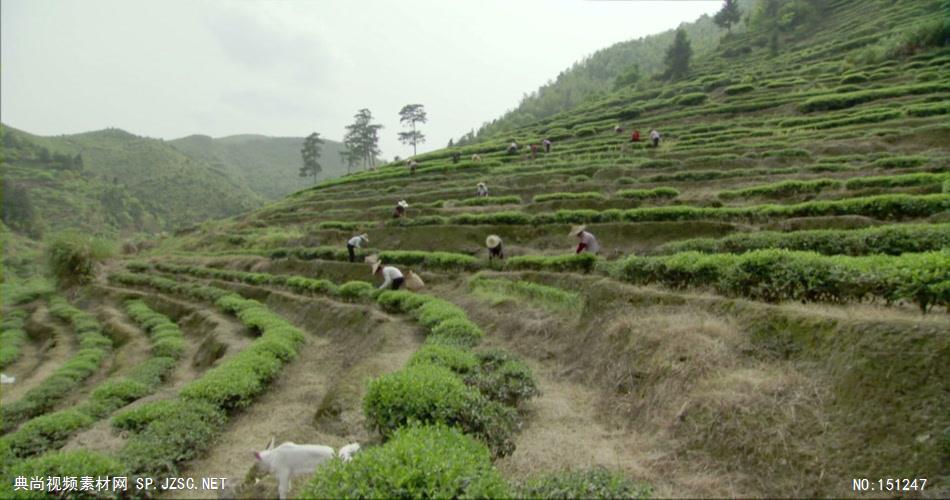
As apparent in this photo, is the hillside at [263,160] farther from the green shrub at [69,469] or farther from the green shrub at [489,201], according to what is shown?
the green shrub at [69,469]

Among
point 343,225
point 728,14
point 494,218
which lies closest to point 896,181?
point 494,218

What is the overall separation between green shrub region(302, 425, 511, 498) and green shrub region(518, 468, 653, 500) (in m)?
0.34

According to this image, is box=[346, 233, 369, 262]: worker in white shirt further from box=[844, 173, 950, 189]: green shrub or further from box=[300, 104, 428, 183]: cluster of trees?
box=[300, 104, 428, 183]: cluster of trees

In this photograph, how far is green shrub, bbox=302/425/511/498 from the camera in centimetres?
427

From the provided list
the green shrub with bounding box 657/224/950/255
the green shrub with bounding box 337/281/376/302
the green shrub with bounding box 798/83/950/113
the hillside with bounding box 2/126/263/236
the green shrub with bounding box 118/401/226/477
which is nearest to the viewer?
the green shrub with bounding box 118/401/226/477

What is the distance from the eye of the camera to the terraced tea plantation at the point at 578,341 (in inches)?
193

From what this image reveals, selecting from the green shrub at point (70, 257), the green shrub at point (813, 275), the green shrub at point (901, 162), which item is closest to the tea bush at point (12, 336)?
the green shrub at point (70, 257)

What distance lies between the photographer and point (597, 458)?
232 inches

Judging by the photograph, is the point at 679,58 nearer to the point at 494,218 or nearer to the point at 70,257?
the point at 494,218

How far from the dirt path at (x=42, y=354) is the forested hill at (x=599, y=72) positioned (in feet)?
199

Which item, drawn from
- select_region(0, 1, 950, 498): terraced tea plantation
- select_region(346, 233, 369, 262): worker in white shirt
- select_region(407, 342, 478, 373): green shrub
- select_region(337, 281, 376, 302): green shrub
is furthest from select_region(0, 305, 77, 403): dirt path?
select_region(407, 342, 478, 373): green shrub

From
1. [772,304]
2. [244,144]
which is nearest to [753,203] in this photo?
[772,304]

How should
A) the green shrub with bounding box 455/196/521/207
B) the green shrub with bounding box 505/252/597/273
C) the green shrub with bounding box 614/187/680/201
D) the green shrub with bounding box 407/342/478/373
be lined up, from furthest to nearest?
the green shrub with bounding box 455/196/521/207
the green shrub with bounding box 614/187/680/201
the green shrub with bounding box 505/252/597/273
the green shrub with bounding box 407/342/478/373

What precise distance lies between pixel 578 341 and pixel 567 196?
15195 mm
